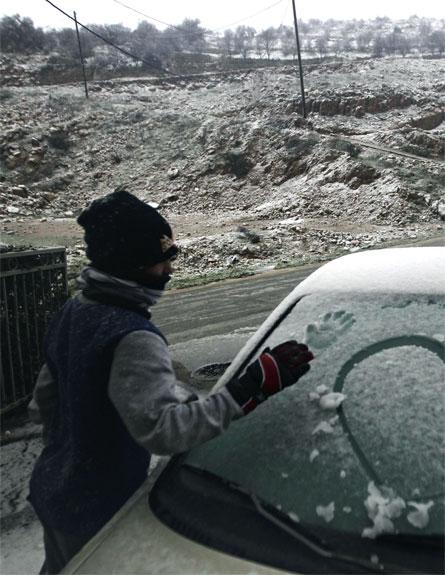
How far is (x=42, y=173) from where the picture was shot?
28969 mm

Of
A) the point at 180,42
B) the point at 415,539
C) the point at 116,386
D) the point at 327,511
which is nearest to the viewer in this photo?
the point at 415,539

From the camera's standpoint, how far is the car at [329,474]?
1131mm

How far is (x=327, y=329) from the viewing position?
1764mm

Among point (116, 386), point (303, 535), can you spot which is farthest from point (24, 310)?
point (303, 535)

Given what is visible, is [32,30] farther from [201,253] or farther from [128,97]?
[201,253]

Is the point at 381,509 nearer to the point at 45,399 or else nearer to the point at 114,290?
the point at 114,290

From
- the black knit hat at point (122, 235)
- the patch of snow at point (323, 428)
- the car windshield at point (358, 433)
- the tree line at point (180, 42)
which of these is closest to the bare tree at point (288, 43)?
the tree line at point (180, 42)

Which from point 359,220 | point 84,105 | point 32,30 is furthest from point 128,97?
point 359,220

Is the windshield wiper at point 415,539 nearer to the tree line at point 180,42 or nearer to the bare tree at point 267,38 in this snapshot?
the tree line at point 180,42

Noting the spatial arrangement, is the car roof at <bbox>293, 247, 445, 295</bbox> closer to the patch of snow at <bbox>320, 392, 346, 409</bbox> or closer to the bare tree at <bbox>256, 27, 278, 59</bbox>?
the patch of snow at <bbox>320, 392, 346, 409</bbox>

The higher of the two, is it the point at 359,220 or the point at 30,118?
the point at 30,118

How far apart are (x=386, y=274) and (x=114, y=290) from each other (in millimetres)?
1051

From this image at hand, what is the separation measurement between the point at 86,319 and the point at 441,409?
3.39 feet

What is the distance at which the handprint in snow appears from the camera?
1.72 m
